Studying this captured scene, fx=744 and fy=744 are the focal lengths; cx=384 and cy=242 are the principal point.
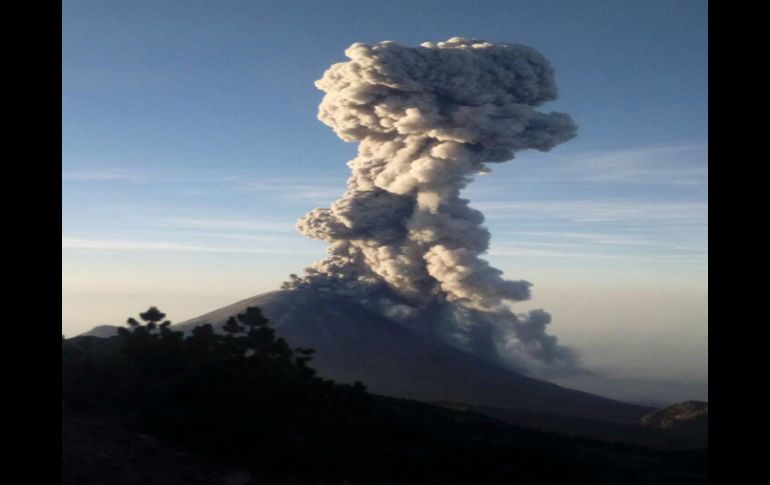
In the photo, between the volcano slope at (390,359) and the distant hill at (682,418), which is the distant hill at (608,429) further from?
the volcano slope at (390,359)

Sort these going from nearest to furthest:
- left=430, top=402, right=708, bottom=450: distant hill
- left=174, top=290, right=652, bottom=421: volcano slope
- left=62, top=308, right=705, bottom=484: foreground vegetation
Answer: left=62, top=308, right=705, bottom=484: foreground vegetation < left=430, top=402, right=708, bottom=450: distant hill < left=174, top=290, right=652, bottom=421: volcano slope

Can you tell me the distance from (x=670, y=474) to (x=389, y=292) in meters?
46.4

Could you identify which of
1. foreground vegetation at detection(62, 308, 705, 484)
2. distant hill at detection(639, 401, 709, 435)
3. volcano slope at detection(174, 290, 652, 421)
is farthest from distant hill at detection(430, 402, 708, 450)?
volcano slope at detection(174, 290, 652, 421)

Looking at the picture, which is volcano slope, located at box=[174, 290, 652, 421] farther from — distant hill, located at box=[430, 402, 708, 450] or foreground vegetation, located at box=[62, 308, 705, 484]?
foreground vegetation, located at box=[62, 308, 705, 484]

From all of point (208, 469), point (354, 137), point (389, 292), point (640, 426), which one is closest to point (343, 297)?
point (389, 292)

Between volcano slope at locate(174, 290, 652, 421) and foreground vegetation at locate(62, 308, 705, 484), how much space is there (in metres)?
39.8

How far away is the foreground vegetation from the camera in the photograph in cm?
1103

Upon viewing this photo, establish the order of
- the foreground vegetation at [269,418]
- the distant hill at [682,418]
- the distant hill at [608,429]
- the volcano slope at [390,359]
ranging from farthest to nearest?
the volcano slope at [390,359] → the distant hill at [682,418] → the distant hill at [608,429] → the foreground vegetation at [269,418]

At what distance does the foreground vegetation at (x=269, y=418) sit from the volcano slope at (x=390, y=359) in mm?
39822

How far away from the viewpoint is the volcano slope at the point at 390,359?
58188 millimetres

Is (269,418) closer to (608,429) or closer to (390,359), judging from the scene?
(608,429)

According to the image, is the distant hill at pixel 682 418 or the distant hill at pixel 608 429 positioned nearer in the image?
the distant hill at pixel 608 429

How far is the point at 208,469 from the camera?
9.98 meters

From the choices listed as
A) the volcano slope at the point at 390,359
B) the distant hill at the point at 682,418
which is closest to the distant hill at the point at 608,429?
the distant hill at the point at 682,418
